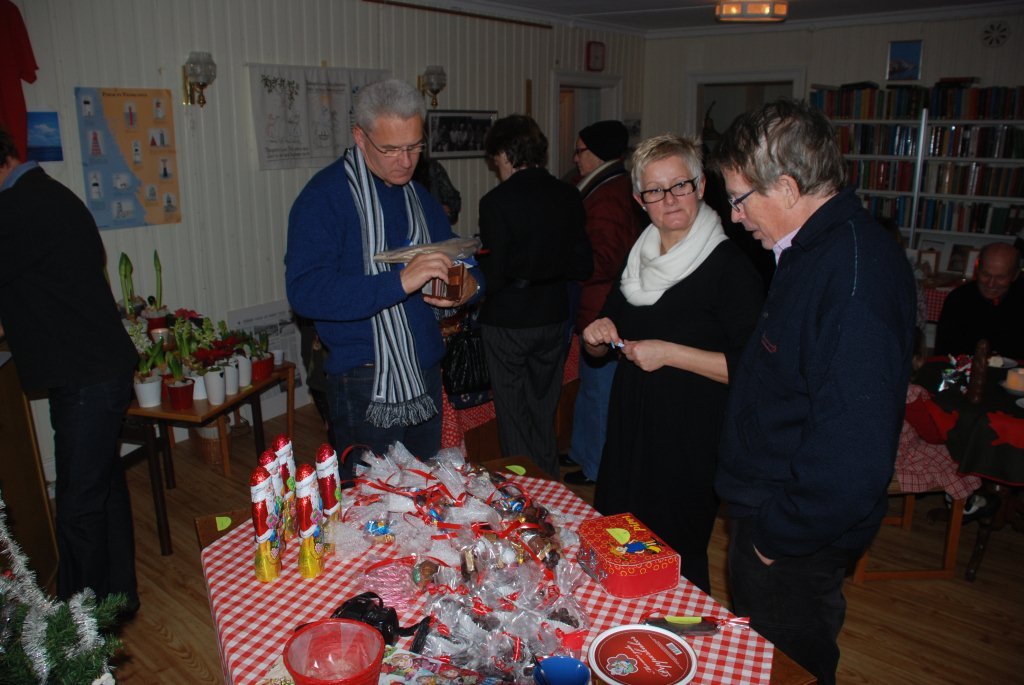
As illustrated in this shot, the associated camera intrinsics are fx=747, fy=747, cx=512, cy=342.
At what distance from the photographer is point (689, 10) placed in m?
6.36

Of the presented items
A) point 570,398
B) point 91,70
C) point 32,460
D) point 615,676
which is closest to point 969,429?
point 570,398

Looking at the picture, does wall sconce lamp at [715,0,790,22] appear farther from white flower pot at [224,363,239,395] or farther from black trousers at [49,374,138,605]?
black trousers at [49,374,138,605]

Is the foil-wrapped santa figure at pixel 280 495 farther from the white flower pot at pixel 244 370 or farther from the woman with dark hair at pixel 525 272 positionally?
the white flower pot at pixel 244 370

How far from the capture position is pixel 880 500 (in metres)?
1.41

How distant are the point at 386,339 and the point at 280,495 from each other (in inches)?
24.9

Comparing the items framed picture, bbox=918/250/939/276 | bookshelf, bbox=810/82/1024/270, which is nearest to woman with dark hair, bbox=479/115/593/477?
bookshelf, bbox=810/82/1024/270

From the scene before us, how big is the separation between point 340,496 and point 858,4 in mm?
6129

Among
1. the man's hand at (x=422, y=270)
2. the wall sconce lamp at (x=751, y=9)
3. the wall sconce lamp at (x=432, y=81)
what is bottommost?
the man's hand at (x=422, y=270)

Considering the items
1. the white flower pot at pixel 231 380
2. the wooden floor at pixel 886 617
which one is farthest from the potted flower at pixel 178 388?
the wooden floor at pixel 886 617

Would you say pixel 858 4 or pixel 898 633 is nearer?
pixel 898 633

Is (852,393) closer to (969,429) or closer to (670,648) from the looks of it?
(670,648)

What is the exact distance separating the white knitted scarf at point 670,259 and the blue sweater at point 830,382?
0.53 m

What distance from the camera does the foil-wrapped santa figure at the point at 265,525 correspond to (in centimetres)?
145

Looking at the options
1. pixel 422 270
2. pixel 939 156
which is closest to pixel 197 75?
pixel 422 270
